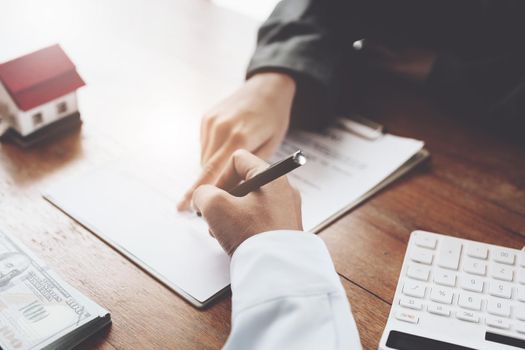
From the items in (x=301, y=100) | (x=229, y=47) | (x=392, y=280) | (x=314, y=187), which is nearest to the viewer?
(x=392, y=280)

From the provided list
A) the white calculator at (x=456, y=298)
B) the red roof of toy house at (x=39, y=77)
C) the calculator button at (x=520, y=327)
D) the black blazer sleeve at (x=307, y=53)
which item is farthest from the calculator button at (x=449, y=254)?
the red roof of toy house at (x=39, y=77)

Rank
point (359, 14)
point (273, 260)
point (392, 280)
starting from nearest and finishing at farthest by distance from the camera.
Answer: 1. point (273, 260)
2. point (392, 280)
3. point (359, 14)

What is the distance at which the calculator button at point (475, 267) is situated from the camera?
0.76 m

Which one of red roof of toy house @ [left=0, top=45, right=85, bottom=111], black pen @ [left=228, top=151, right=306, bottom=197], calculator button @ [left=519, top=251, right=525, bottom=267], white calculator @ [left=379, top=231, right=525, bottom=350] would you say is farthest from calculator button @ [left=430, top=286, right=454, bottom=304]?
red roof of toy house @ [left=0, top=45, right=85, bottom=111]

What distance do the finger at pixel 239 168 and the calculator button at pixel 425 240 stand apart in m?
0.22

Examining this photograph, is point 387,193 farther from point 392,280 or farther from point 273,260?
point 273,260

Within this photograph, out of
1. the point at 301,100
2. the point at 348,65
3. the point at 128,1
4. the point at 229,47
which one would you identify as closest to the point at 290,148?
the point at 301,100

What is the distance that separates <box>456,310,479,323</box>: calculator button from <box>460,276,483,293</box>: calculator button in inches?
1.5

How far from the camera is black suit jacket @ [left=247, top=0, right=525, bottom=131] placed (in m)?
1.06

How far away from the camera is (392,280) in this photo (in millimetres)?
768

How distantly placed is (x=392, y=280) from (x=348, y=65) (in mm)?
532

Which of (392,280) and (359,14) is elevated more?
(359,14)

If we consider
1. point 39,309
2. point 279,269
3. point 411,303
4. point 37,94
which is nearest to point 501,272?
point 411,303

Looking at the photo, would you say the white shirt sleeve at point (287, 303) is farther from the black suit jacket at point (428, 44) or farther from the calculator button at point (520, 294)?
the black suit jacket at point (428, 44)
